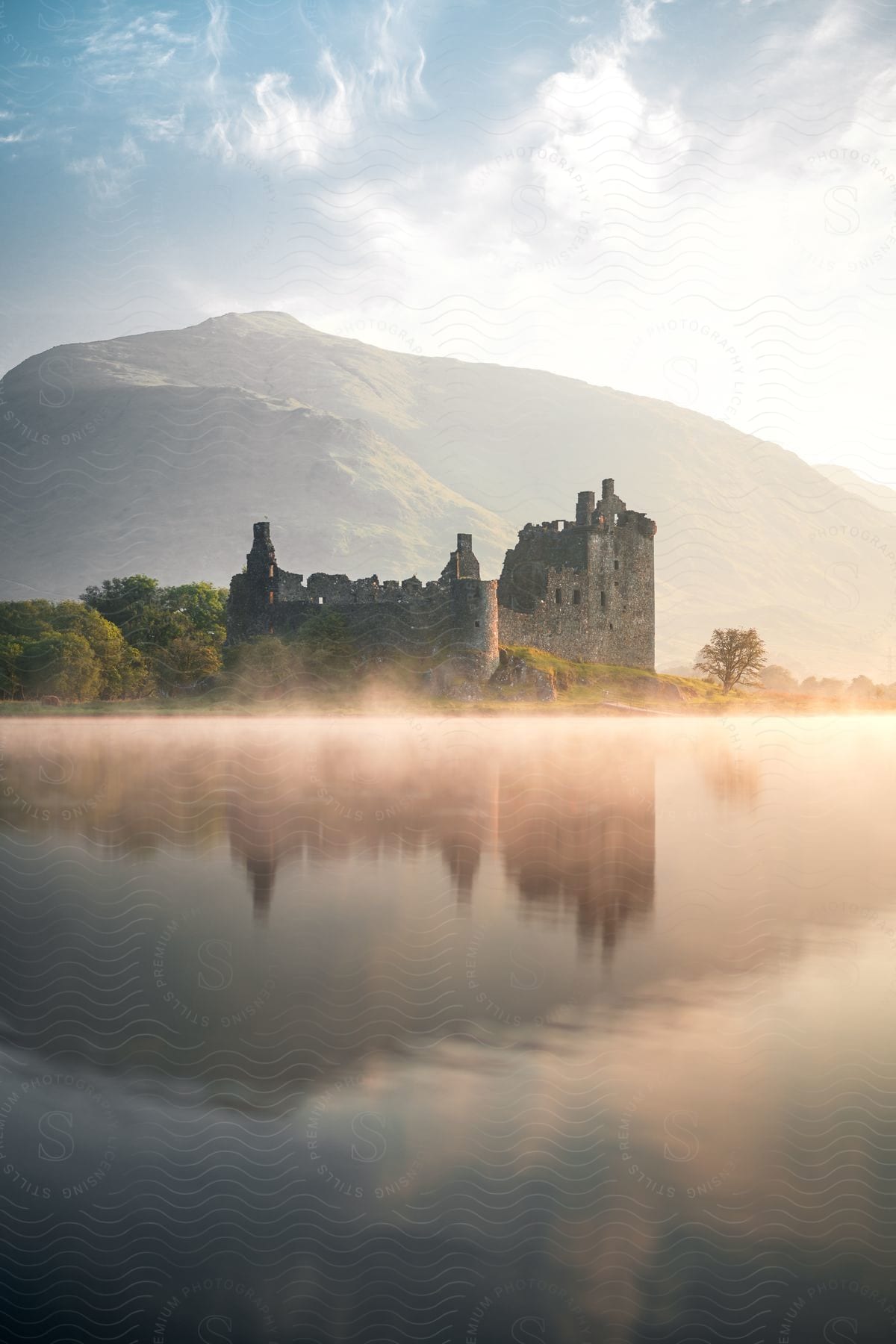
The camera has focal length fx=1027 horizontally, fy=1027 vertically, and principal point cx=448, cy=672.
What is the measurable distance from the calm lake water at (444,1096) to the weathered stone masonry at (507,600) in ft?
113

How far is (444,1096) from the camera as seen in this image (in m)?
7.88

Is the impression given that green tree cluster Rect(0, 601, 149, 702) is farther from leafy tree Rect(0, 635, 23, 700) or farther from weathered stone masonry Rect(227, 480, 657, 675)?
weathered stone masonry Rect(227, 480, 657, 675)

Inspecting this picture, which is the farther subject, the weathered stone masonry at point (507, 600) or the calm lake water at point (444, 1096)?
the weathered stone masonry at point (507, 600)

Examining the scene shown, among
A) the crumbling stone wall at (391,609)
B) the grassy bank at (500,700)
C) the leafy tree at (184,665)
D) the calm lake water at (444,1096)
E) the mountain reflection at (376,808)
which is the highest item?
the crumbling stone wall at (391,609)

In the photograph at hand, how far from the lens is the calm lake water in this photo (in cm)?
607

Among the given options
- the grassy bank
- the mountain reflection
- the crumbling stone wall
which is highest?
the crumbling stone wall

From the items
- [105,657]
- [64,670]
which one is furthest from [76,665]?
[105,657]

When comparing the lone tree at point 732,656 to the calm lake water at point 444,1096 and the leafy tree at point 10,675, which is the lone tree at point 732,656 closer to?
the leafy tree at point 10,675

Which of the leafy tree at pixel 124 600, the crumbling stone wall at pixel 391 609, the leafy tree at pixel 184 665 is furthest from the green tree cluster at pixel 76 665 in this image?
the crumbling stone wall at pixel 391 609

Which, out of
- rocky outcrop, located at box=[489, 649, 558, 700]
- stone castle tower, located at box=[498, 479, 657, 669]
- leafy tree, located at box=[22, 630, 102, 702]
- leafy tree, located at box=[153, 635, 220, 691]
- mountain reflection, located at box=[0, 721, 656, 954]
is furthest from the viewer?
stone castle tower, located at box=[498, 479, 657, 669]

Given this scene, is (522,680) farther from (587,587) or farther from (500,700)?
(587,587)

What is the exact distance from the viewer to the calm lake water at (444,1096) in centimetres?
607

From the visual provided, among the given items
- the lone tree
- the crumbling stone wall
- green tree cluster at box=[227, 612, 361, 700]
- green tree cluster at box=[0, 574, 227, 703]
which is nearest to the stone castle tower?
the lone tree

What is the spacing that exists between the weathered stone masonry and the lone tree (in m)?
4.32
